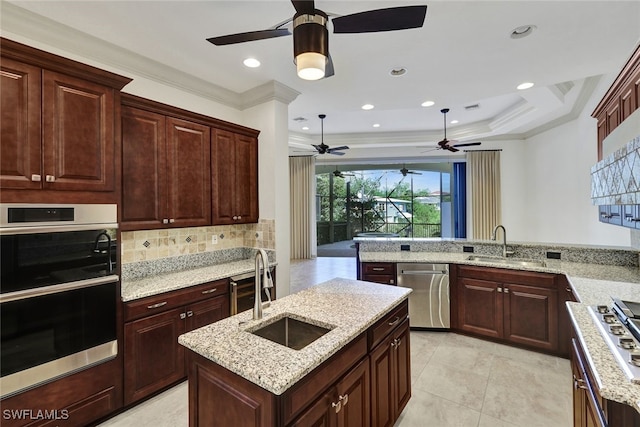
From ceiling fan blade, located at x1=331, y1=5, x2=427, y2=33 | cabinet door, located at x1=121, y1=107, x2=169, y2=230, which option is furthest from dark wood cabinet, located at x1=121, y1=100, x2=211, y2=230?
ceiling fan blade, located at x1=331, y1=5, x2=427, y2=33

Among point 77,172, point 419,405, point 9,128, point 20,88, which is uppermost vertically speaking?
point 20,88

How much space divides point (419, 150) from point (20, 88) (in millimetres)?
7287

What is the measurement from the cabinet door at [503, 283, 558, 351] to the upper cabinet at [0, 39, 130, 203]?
155 inches

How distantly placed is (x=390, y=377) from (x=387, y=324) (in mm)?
355

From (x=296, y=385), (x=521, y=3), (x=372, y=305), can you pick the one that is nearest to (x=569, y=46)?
(x=521, y=3)

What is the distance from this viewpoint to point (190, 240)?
125 inches

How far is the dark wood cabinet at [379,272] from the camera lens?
3.60m

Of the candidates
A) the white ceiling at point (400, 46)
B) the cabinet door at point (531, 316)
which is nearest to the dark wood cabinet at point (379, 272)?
the cabinet door at point (531, 316)

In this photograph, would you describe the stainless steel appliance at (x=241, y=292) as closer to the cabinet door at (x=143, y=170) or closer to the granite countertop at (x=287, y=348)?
the cabinet door at (x=143, y=170)

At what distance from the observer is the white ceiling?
Result: 82.5 inches

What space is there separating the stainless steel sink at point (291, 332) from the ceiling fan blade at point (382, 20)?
→ 5.76 ft

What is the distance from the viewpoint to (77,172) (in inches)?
77.5

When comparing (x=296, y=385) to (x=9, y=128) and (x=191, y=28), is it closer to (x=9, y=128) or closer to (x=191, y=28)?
(x=9, y=128)

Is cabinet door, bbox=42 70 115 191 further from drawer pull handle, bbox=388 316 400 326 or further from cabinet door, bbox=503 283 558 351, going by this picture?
cabinet door, bbox=503 283 558 351
